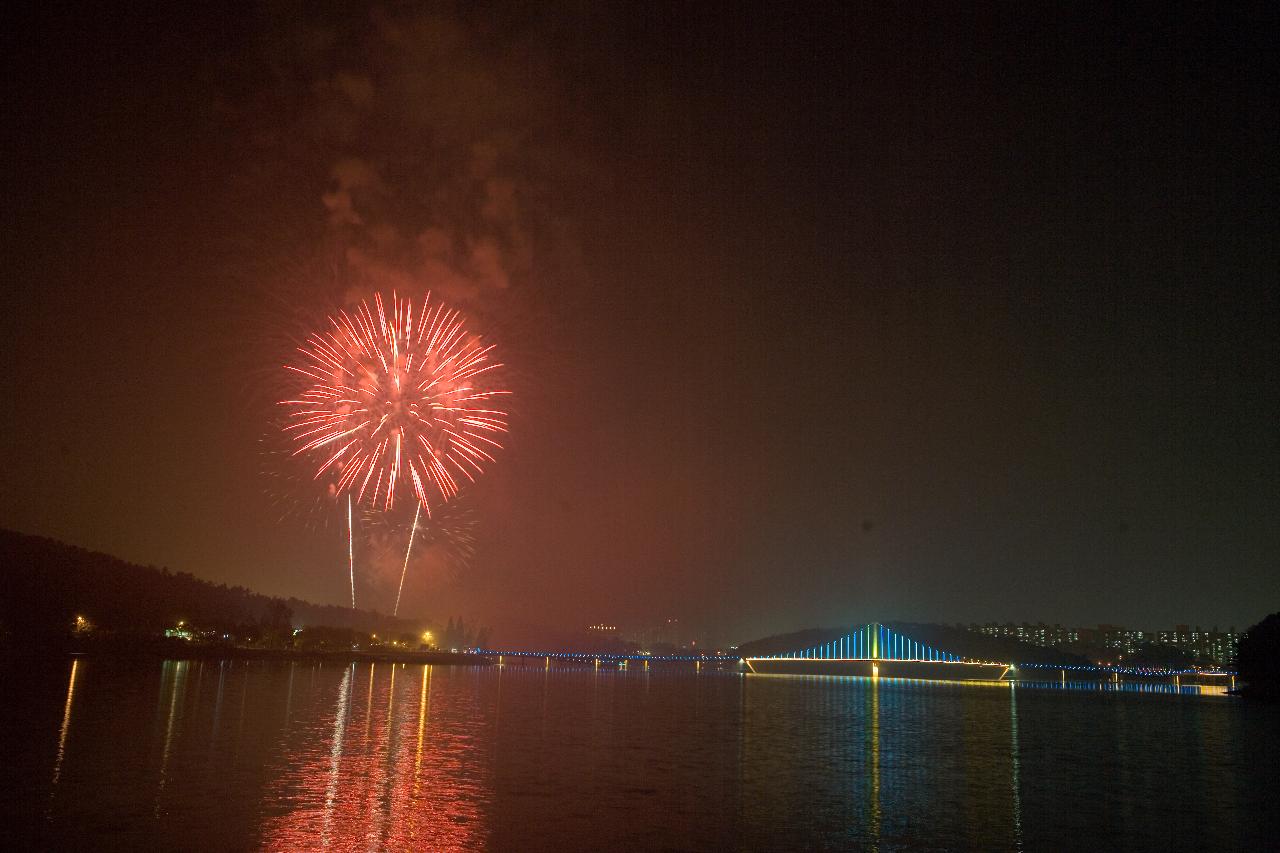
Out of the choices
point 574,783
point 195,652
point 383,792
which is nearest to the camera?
point 383,792

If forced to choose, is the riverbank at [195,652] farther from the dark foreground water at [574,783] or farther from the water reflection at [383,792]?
the water reflection at [383,792]

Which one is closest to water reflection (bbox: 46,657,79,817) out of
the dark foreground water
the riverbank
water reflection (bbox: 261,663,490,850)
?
the dark foreground water

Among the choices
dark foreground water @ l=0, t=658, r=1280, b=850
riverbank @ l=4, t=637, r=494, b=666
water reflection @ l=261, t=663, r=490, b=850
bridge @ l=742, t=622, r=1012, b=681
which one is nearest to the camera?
water reflection @ l=261, t=663, r=490, b=850

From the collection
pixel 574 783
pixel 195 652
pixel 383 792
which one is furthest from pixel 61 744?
pixel 195 652

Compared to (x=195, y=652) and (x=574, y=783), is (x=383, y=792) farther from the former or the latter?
(x=195, y=652)

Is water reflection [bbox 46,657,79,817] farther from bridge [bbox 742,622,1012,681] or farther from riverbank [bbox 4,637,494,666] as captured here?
bridge [bbox 742,622,1012,681]

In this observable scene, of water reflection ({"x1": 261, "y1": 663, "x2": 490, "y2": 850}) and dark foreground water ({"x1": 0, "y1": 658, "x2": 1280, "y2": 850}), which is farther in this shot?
dark foreground water ({"x1": 0, "y1": 658, "x2": 1280, "y2": 850})

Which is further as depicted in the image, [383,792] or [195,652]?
[195,652]

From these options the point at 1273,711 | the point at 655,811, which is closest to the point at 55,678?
the point at 655,811

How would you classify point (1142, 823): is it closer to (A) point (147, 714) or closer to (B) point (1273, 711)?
(A) point (147, 714)

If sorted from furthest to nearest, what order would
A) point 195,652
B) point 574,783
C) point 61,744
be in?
point 195,652
point 61,744
point 574,783
